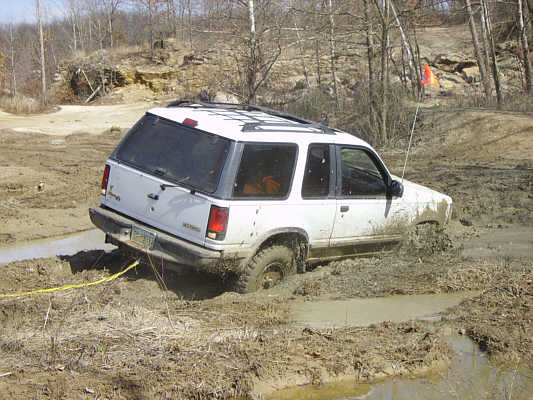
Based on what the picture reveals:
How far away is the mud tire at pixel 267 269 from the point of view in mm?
6140

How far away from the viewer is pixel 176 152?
241 inches

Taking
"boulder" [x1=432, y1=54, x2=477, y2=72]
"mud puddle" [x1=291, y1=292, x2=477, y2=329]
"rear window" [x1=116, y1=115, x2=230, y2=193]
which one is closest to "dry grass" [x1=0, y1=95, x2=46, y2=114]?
"boulder" [x1=432, y1=54, x2=477, y2=72]

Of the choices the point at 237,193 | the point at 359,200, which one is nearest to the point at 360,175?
the point at 359,200

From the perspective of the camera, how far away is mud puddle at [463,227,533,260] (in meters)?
7.99

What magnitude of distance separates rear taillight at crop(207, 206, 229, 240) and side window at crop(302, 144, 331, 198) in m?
1.08

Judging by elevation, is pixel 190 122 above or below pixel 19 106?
above

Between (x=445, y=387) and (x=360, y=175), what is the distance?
307 centimetres

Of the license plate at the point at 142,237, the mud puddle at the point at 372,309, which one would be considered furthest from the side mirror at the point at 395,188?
the license plate at the point at 142,237

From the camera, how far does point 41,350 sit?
14.0 ft

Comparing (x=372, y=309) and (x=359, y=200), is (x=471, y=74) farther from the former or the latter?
(x=372, y=309)

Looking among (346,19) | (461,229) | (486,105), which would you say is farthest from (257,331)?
(486,105)

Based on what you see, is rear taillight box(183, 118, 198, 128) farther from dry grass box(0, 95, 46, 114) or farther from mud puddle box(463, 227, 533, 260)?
dry grass box(0, 95, 46, 114)

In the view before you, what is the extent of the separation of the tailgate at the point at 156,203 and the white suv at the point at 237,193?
0.01 m

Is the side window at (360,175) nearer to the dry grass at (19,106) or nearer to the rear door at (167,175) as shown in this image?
the rear door at (167,175)
